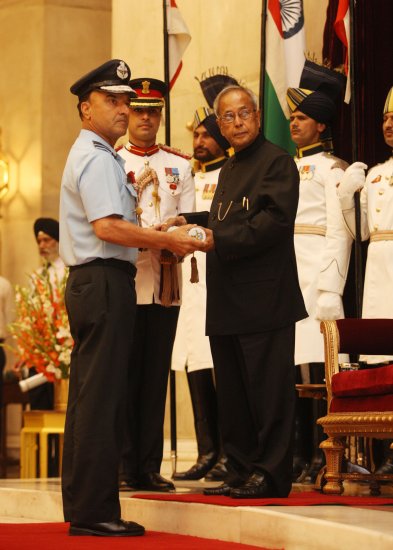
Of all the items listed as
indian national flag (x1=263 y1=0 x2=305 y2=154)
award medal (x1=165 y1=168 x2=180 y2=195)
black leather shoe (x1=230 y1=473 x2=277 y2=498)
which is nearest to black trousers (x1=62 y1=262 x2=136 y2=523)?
black leather shoe (x1=230 y1=473 x2=277 y2=498)

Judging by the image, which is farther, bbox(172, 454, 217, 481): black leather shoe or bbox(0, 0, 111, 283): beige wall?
bbox(0, 0, 111, 283): beige wall

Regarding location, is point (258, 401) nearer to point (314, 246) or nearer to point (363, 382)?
point (363, 382)

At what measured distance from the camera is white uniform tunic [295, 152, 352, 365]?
5855 millimetres

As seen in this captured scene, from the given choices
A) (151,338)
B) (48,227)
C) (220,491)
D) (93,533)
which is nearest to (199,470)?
(151,338)

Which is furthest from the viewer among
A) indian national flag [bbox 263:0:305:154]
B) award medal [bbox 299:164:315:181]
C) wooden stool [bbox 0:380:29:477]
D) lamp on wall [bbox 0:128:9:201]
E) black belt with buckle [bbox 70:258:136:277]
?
lamp on wall [bbox 0:128:9:201]

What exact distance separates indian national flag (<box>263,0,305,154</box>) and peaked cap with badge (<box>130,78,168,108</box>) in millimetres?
1117

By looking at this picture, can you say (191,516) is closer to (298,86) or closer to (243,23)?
(298,86)

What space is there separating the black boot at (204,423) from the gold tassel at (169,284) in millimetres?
1234

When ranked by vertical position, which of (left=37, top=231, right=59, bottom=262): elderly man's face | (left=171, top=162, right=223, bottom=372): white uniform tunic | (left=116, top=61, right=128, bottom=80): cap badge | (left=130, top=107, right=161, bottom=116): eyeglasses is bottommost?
(left=171, top=162, right=223, bottom=372): white uniform tunic

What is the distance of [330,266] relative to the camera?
229 inches

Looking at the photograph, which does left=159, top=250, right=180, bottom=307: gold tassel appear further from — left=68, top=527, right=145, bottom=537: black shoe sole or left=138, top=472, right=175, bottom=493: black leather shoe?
left=68, top=527, right=145, bottom=537: black shoe sole

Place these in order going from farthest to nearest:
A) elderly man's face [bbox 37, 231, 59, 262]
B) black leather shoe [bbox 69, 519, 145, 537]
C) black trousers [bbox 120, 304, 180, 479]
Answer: elderly man's face [bbox 37, 231, 59, 262] → black trousers [bbox 120, 304, 180, 479] → black leather shoe [bbox 69, 519, 145, 537]

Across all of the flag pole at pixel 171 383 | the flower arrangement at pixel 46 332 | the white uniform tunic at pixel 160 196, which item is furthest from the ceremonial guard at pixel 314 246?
the flower arrangement at pixel 46 332

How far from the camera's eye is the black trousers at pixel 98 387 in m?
4.07
